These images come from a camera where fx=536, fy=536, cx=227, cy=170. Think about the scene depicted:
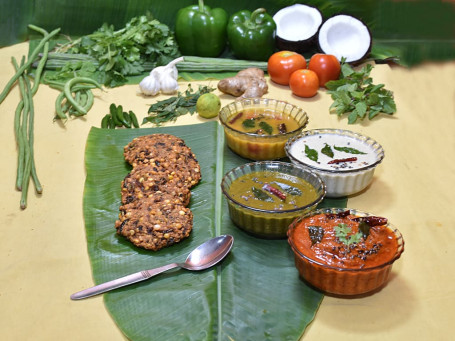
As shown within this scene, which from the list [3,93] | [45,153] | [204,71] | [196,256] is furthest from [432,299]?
[3,93]

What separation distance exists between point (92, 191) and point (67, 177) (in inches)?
17.8

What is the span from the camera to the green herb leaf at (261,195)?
3.45 metres

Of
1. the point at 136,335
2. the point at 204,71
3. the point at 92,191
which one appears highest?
the point at 204,71

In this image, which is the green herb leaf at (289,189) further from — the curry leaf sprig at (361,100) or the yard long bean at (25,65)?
the yard long bean at (25,65)

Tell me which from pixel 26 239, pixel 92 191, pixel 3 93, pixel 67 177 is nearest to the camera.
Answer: pixel 26 239

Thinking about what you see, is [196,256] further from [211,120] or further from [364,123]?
[364,123]

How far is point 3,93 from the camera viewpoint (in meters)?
5.52

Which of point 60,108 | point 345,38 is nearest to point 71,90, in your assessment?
point 60,108

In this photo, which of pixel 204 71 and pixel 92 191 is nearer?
pixel 92 191

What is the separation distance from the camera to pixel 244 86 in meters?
5.58

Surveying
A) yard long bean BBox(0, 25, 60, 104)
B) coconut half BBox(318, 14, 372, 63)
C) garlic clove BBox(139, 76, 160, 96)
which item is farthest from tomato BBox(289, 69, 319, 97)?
yard long bean BBox(0, 25, 60, 104)

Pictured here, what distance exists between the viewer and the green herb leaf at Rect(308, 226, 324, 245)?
9.89ft

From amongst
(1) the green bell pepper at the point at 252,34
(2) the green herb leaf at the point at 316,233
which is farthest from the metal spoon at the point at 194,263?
(1) the green bell pepper at the point at 252,34

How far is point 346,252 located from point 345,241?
0.07 m
